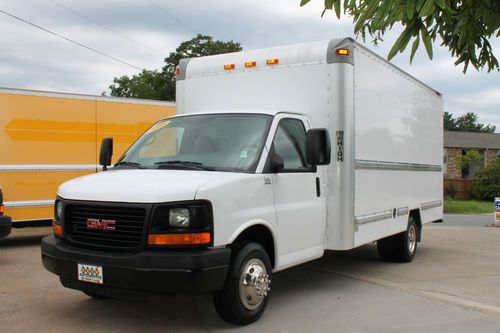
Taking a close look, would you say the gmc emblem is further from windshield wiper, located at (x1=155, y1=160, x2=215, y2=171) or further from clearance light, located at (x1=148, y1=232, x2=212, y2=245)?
windshield wiper, located at (x1=155, y1=160, x2=215, y2=171)

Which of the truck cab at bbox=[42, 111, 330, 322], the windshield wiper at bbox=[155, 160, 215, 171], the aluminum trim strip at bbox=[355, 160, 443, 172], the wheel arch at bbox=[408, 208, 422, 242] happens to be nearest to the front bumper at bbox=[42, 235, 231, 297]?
the truck cab at bbox=[42, 111, 330, 322]

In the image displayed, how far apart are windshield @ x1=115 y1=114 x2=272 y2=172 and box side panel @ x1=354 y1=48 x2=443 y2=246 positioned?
1642 mm

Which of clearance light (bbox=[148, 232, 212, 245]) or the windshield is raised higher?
the windshield

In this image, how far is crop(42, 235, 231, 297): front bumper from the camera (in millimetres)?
4465

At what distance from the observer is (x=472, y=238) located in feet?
44.7

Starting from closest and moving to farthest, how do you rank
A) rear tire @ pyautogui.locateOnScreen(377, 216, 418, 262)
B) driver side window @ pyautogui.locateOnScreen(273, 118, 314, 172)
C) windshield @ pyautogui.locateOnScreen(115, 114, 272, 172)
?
windshield @ pyautogui.locateOnScreen(115, 114, 272, 172)
driver side window @ pyautogui.locateOnScreen(273, 118, 314, 172)
rear tire @ pyautogui.locateOnScreen(377, 216, 418, 262)

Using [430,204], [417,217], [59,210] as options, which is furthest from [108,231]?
[430,204]

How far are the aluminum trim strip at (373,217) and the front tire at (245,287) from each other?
6.06 ft

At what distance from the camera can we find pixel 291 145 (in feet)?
19.8

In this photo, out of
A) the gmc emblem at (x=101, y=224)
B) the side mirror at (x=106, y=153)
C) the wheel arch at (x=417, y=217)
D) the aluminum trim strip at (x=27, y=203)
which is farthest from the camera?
the aluminum trim strip at (x=27, y=203)

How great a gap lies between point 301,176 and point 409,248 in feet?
12.7

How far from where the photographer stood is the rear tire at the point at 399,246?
8.81 m

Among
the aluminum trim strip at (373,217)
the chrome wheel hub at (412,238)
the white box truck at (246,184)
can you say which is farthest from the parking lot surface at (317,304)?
the aluminum trim strip at (373,217)

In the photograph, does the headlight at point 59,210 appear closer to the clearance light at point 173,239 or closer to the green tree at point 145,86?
the clearance light at point 173,239
